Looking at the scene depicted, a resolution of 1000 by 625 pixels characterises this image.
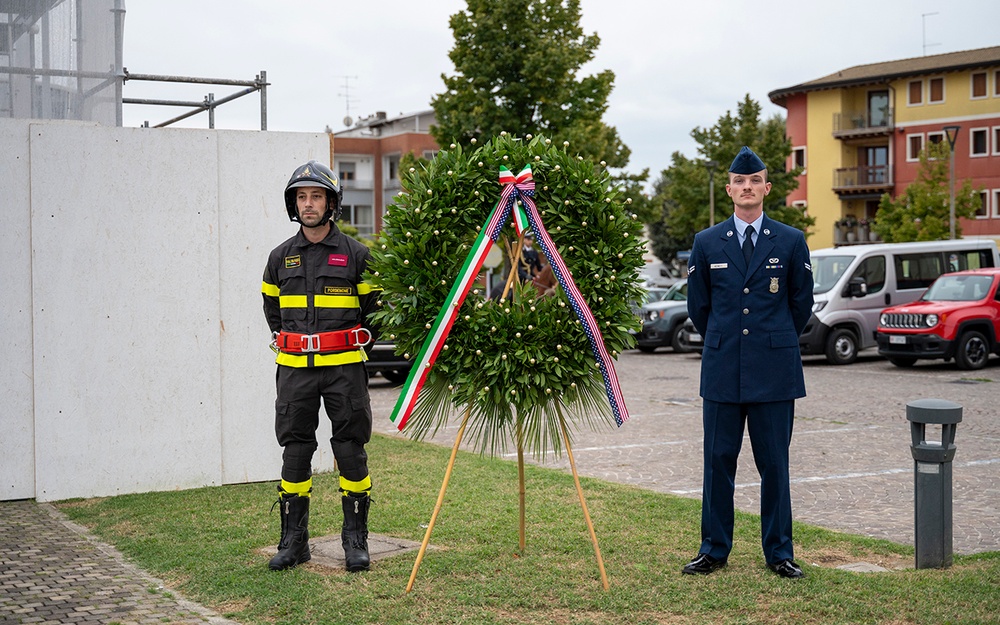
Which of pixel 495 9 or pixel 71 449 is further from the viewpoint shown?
pixel 495 9

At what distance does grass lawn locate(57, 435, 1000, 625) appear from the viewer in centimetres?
560

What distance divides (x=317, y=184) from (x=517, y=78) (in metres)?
30.8

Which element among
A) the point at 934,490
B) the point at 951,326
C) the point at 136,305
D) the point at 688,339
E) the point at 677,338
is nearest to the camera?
the point at 934,490

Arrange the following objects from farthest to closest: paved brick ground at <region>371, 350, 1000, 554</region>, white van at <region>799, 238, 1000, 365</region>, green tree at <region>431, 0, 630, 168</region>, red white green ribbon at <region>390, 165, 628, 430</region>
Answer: green tree at <region>431, 0, 630, 168</region> < white van at <region>799, 238, 1000, 365</region> < paved brick ground at <region>371, 350, 1000, 554</region> < red white green ribbon at <region>390, 165, 628, 430</region>

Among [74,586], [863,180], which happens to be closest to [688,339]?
[74,586]

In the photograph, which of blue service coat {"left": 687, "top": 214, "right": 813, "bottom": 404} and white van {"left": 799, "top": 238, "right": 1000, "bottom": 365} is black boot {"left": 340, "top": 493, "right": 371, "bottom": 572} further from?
white van {"left": 799, "top": 238, "right": 1000, "bottom": 365}

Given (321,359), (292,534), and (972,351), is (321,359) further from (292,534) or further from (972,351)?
(972,351)

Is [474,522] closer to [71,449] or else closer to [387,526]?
[387,526]

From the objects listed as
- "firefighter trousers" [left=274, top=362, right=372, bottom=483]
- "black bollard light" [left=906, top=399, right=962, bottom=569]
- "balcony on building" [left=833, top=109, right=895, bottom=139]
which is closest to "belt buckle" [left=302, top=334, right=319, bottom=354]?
"firefighter trousers" [left=274, top=362, right=372, bottom=483]

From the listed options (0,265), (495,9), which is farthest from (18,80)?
(495,9)

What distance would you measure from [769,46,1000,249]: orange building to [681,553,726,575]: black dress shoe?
53.0m

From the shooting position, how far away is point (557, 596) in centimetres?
593

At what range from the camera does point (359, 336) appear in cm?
677

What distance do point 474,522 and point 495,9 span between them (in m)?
31.0
